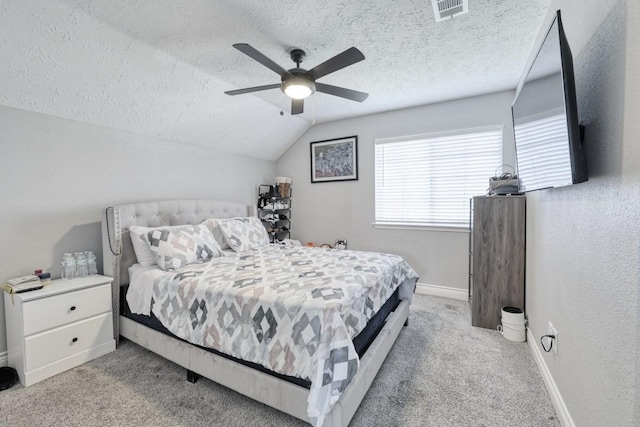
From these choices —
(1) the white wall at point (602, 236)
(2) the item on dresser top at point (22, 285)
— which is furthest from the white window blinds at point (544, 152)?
(2) the item on dresser top at point (22, 285)

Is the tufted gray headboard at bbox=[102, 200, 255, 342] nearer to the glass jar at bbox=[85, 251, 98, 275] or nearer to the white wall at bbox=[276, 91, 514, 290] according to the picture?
the glass jar at bbox=[85, 251, 98, 275]

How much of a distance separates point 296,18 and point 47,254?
2.80m

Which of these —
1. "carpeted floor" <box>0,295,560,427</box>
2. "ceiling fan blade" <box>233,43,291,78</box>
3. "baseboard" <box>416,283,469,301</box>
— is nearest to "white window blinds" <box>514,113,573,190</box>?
"carpeted floor" <box>0,295,560,427</box>

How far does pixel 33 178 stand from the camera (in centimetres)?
224

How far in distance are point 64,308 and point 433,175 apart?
403 centimetres

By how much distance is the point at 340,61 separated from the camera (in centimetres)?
188

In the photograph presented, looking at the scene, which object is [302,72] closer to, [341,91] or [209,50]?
[341,91]

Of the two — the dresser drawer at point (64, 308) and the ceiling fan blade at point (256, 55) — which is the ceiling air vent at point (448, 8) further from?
the dresser drawer at point (64, 308)

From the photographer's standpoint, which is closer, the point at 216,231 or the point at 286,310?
the point at 286,310

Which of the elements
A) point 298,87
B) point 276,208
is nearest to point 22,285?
point 298,87

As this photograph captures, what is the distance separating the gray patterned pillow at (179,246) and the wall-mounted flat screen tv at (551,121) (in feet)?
8.89

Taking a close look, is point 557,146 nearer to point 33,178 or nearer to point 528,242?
point 528,242

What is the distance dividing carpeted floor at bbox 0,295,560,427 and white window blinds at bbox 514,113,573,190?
1.36 metres

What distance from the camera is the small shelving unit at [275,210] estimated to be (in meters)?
4.50
